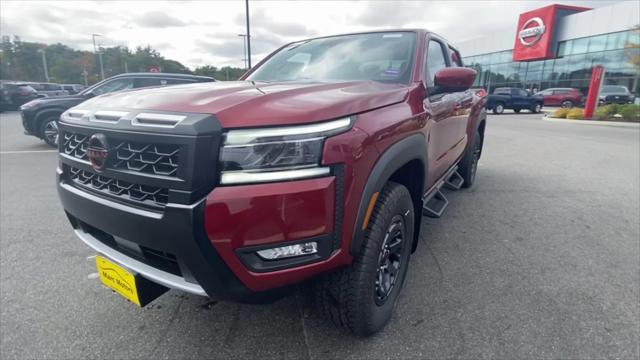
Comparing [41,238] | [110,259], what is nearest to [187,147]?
[110,259]

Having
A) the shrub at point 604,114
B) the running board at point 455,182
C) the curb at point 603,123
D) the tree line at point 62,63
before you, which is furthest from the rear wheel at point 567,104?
the tree line at point 62,63

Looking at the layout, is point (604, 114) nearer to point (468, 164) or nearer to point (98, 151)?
point (468, 164)

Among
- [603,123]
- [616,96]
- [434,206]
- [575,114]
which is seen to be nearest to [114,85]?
[434,206]

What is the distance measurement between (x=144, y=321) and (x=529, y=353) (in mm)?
2208

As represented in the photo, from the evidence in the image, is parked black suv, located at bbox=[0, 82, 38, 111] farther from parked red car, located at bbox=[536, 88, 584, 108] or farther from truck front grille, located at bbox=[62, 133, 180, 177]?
parked red car, located at bbox=[536, 88, 584, 108]

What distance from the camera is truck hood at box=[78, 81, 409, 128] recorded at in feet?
4.49

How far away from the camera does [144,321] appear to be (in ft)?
6.90

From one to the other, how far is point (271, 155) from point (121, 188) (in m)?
0.71

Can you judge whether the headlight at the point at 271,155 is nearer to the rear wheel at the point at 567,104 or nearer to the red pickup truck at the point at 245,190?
the red pickup truck at the point at 245,190

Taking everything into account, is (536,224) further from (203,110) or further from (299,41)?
(203,110)

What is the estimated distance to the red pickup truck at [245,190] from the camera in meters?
1.31

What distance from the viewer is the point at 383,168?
1664mm

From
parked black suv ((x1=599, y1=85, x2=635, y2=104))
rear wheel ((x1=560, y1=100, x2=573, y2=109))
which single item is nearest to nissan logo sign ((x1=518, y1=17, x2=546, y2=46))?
rear wheel ((x1=560, y1=100, x2=573, y2=109))

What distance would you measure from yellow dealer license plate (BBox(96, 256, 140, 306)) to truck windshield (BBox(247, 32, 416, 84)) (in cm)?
167
